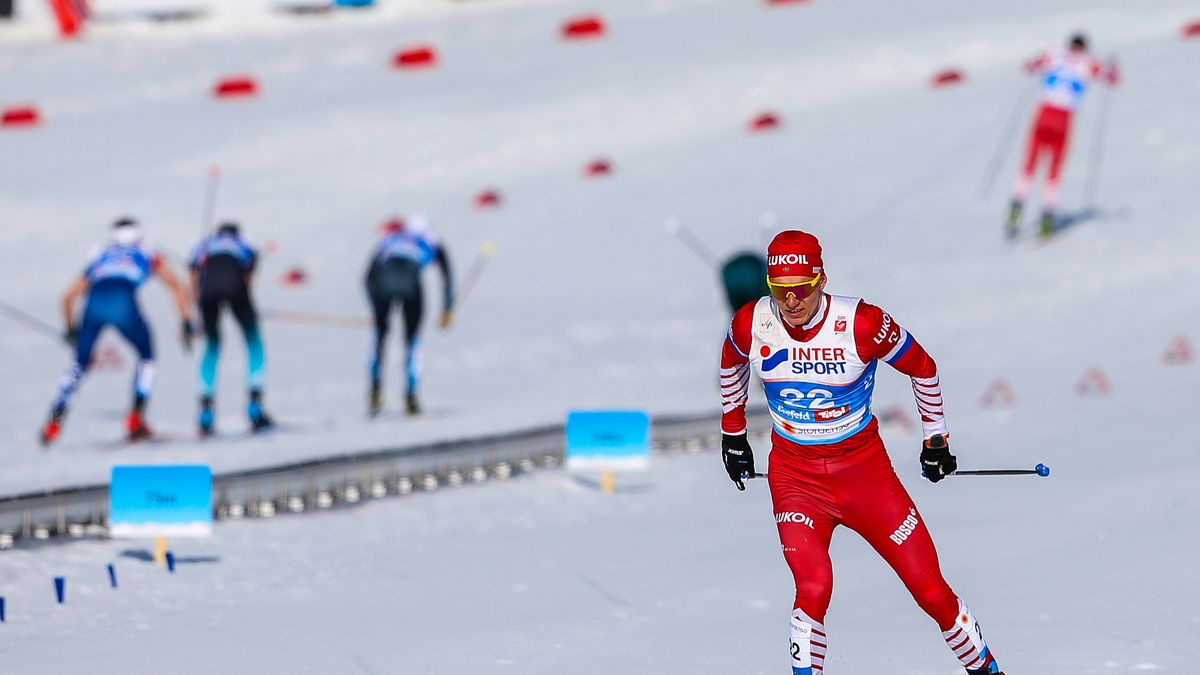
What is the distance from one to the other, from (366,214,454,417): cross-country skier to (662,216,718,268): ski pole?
7.11m

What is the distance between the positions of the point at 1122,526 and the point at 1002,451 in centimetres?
336

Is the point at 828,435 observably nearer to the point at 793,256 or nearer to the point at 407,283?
the point at 793,256

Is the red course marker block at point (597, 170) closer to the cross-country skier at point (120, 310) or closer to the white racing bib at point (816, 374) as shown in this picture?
the cross-country skier at point (120, 310)

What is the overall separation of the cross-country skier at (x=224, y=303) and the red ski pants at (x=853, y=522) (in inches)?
341

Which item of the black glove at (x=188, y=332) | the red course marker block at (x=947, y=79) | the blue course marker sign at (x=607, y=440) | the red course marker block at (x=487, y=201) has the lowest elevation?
the blue course marker sign at (x=607, y=440)

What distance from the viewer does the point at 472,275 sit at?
22719 millimetres

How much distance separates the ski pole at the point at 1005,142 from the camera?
77.4 ft

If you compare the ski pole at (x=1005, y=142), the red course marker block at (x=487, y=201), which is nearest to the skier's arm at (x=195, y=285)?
the red course marker block at (x=487, y=201)

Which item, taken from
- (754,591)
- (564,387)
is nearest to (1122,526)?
(754,591)

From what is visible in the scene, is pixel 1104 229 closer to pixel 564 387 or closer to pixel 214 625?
pixel 564 387

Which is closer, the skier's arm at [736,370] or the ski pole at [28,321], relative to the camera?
the skier's arm at [736,370]

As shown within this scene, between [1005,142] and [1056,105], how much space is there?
377 cm

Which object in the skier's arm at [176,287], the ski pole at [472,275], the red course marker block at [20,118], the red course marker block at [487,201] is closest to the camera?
the skier's arm at [176,287]

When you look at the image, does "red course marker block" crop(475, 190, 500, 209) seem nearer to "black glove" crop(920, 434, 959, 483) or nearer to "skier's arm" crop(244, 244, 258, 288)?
"skier's arm" crop(244, 244, 258, 288)
